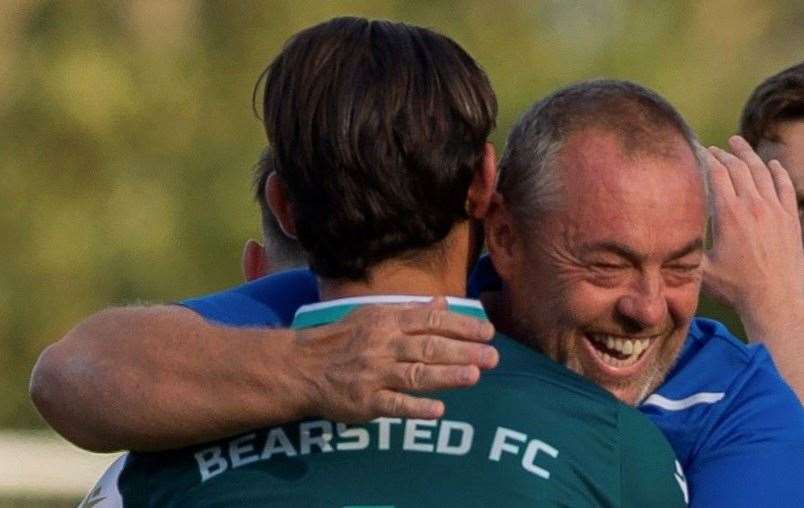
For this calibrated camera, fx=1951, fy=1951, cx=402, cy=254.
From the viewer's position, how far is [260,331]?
3.03 m

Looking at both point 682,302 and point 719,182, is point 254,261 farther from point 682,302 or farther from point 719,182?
point 682,302

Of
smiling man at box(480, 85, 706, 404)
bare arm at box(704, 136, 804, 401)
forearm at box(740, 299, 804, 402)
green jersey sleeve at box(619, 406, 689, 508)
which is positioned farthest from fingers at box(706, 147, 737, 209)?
green jersey sleeve at box(619, 406, 689, 508)

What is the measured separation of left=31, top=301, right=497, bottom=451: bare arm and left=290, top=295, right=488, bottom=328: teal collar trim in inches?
5.0

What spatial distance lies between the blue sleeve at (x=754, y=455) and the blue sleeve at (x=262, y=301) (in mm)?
738

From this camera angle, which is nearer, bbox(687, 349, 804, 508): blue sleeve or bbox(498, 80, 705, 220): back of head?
bbox(687, 349, 804, 508): blue sleeve

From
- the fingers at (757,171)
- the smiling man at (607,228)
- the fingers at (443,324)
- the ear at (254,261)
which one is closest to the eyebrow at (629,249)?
the smiling man at (607,228)

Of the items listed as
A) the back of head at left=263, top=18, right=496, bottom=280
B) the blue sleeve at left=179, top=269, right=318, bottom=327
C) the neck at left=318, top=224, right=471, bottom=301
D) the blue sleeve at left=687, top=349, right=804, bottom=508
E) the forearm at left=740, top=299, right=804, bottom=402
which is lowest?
the forearm at left=740, top=299, right=804, bottom=402

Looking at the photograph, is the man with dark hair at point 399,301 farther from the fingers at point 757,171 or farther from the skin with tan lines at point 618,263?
Result: the fingers at point 757,171

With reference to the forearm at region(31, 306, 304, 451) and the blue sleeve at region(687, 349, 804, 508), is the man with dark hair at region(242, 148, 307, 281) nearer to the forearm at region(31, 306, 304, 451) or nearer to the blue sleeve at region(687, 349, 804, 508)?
the forearm at region(31, 306, 304, 451)

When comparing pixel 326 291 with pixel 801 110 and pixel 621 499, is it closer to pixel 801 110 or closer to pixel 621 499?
pixel 621 499

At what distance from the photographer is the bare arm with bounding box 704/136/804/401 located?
12.8 feet

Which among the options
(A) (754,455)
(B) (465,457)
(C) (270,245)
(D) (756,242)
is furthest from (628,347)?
(C) (270,245)

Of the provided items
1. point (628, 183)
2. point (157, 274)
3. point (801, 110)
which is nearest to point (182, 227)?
point (157, 274)

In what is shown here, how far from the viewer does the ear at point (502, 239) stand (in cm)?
363
